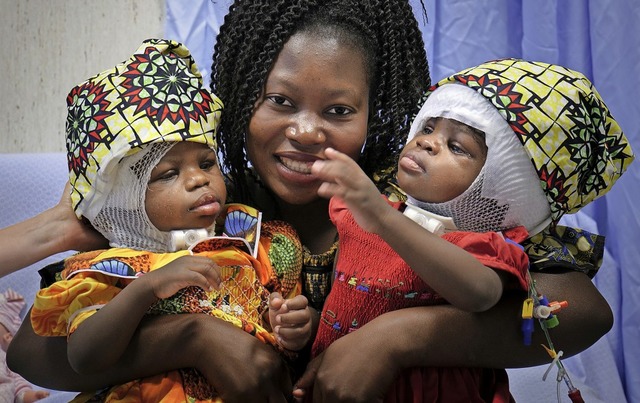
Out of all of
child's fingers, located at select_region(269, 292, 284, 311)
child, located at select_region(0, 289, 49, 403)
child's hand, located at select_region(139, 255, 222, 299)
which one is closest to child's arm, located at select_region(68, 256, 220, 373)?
child's hand, located at select_region(139, 255, 222, 299)

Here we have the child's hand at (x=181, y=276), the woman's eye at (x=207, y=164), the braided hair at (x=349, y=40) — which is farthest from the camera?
the braided hair at (x=349, y=40)

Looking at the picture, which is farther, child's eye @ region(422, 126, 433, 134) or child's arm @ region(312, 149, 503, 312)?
child's eye @ region(422, 126, 433, 134)

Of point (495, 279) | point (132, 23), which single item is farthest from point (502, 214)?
point (132, 23)

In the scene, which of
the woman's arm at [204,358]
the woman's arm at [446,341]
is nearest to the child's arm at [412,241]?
the woman's arm at [446,341]

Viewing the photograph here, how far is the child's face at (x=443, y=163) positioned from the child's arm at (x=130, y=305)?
37 cm

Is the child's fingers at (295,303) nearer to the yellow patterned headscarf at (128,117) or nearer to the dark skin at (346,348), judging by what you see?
the dark skin at (346,348)

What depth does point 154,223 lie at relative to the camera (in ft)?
4.75

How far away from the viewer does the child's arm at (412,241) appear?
118cm

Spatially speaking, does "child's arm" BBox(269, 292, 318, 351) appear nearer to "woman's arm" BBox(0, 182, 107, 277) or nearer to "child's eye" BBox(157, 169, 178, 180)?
"child's eye" BBox(157, 169, 178, 180)

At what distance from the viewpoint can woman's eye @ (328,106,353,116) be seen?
5.18ft

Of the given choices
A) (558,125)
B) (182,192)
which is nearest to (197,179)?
(182,192)

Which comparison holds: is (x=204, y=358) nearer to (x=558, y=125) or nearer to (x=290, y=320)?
(x=290, y=320)

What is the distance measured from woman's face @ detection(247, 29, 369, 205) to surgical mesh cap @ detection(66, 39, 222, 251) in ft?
0.40

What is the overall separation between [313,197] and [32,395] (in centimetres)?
89
